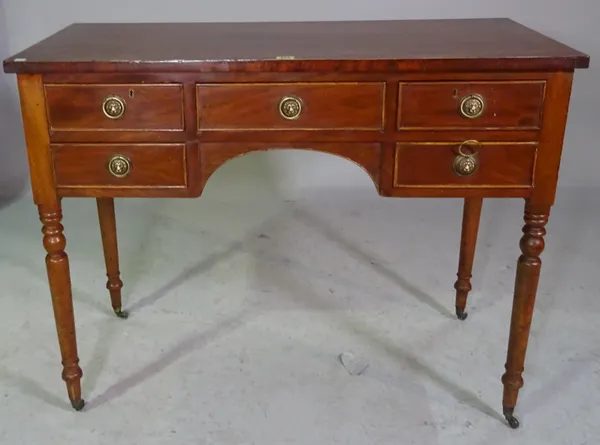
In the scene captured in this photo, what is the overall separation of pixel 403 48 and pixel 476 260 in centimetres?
105

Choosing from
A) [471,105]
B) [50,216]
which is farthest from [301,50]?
[50,216]

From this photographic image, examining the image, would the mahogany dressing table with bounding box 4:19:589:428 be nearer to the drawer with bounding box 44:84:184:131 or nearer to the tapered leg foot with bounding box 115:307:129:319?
the drawer with bounding box 44:84:184:131

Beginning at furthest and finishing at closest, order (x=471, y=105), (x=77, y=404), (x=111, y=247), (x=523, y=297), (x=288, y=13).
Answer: (x=288, y=13), (x=111, y=247), (x=77, y=404), (x=523, y=297), (x=471, y=105)

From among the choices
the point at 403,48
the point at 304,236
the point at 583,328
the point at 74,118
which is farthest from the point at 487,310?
the point at 74,118

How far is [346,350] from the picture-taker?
175 centimetres

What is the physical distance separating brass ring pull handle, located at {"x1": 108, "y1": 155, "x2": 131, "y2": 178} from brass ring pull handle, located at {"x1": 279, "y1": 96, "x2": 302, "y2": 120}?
0.31m

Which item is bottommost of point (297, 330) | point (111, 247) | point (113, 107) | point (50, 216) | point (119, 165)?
point (297, 330)

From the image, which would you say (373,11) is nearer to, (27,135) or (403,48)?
(403,48)

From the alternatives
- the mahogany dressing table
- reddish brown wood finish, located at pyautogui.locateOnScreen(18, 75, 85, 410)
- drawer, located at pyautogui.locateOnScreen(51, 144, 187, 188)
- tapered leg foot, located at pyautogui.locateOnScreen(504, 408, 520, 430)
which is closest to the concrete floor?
tapered leg foot, located at pyautogui.locateOnScreen(504, 408, 520, 430)

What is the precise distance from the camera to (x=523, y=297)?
4.64 feet

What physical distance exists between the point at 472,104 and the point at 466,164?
0.38ft

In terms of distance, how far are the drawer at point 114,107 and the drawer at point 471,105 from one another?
425mm

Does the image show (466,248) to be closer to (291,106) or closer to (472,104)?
(472,104)

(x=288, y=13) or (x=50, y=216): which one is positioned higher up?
(x=288, y=13)
